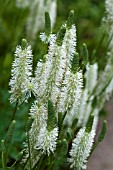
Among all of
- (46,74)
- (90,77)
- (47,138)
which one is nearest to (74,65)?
(46,74)

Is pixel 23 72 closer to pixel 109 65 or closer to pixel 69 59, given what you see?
pixel 69 59

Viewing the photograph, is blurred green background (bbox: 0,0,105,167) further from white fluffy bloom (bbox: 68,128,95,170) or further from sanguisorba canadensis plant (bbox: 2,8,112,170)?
white fluffy bloom (bbox: 68,128,95,170)

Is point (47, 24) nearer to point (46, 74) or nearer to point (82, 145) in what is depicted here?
point (46, 74)

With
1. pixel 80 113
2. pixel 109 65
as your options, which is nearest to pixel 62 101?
pixel 80 113

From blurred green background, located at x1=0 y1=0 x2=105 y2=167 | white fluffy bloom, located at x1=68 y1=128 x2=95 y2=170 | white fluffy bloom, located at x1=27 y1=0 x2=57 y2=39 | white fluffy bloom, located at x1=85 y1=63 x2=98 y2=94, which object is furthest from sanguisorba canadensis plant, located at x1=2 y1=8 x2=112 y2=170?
white fluffy bloom, located at x1=27 y1=0 x2=57 y2=39

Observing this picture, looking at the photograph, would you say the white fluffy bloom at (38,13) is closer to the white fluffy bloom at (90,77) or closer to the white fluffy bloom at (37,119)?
the white fluffy bloom at (90,77)

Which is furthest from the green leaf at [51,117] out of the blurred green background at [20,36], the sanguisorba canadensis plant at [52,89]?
the blurred green background at [20,36]
